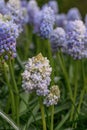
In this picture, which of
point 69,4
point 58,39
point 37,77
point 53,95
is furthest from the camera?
point 69,4

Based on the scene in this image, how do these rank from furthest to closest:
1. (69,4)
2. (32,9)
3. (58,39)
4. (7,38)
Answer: (69,4) < (32,9) < (58,39) < (7,38)

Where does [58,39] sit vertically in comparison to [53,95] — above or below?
above

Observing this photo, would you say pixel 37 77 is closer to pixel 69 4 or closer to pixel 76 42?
pixel 76 42

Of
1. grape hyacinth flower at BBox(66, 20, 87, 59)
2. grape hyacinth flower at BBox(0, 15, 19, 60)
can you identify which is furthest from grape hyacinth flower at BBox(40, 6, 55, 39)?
grape hyacinth flower at BBox(0, 15, 19, 60)

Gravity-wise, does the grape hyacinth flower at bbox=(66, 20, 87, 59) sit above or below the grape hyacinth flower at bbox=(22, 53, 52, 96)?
above

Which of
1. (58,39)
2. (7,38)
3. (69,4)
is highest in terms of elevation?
(69,4)

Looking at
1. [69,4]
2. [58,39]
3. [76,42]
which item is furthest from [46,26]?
[69,4]

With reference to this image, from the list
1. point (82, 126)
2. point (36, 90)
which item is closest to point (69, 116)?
point (82, 126)

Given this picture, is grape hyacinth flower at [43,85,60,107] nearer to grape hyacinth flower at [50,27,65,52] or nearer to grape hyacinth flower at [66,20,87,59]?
grape hyacinth flower at [66,20,87,59]

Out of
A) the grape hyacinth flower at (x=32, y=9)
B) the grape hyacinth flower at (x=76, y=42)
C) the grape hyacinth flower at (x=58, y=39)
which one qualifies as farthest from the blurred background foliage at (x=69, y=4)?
the grape hyacinth flower at (x=76, y=42)

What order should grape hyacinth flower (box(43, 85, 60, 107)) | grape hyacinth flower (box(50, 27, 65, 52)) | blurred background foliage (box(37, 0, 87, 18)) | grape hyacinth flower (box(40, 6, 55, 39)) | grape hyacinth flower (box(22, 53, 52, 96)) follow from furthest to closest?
blurred background foliage (box(37, 0, 87, 18)), grape hyacinth flower (box(50, 27, 65, 52)), grape hyacinth flower (box(40, 6, 55, 39)), grape hyacinth flower (box(43, 85, 60, 107)), grape hyacinth flower (box(22, 53, 52, 96))

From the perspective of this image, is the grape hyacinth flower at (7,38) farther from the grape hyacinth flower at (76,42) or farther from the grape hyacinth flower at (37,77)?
the grape hyacinth flower at (76,42)
